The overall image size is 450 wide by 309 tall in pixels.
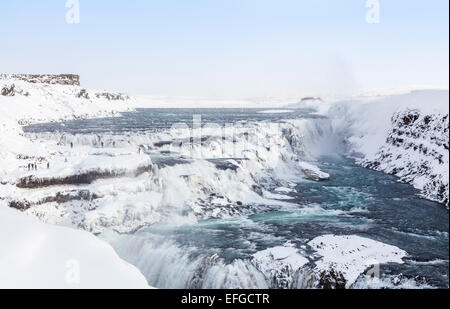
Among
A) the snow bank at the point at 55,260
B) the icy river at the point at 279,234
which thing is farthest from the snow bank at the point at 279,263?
the snow bank at the point at 55,260

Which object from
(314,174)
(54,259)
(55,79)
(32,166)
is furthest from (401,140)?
(55,79)

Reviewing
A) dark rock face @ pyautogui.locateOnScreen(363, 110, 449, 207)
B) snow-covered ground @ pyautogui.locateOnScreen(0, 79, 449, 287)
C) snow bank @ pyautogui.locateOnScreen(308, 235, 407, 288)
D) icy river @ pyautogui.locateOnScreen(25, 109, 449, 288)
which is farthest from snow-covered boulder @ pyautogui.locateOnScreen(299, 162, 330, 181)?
snow bank @ pyautogui.locateOnScreen(308, 235, 407, 288)

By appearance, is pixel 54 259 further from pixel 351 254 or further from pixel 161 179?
pixel 161 179

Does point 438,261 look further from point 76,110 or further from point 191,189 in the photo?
point 76,110

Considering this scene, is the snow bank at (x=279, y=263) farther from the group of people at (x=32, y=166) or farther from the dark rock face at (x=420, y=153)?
the dark rock face at (x=420, y=153)

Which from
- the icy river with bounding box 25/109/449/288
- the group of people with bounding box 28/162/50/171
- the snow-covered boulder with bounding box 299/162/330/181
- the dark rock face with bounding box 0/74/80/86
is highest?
the dark rock face with bounding box 0/74/80/86

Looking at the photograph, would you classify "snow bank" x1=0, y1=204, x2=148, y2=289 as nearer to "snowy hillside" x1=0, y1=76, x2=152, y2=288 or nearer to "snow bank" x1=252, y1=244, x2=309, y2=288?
"snowy hillside" x1=0, y1=76, x2=152, y2=288
